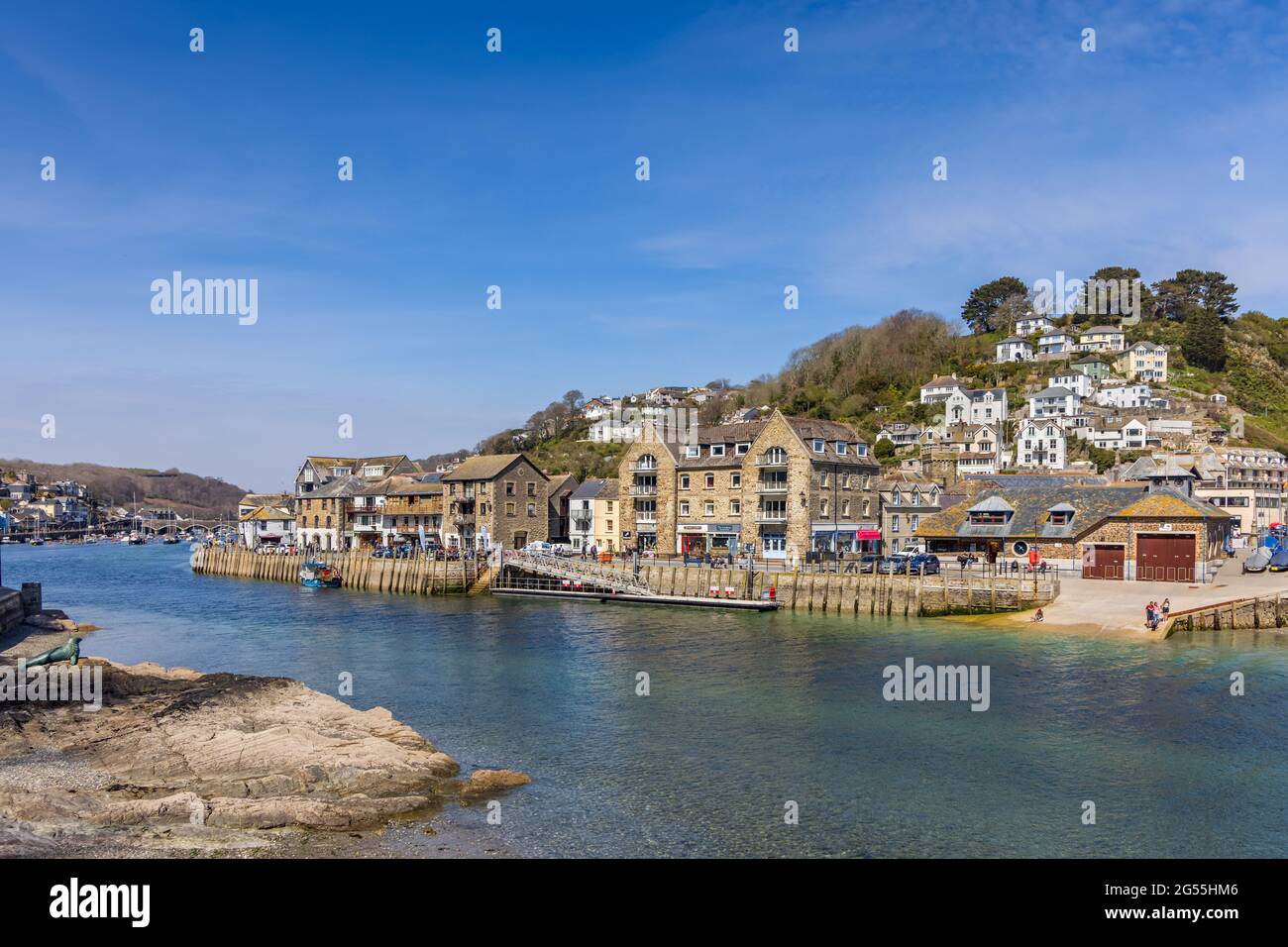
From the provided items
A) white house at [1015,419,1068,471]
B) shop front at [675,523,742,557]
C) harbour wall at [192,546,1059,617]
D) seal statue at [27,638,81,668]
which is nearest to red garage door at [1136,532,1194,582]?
harbour wall at [192,546,1059,617]

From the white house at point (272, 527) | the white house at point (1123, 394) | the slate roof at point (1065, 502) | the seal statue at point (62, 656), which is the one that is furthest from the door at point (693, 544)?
the white house at point (1123, 394)

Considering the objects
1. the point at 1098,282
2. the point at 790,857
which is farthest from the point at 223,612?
the point at 1098,282

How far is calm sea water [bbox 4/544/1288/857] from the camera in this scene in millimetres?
21125

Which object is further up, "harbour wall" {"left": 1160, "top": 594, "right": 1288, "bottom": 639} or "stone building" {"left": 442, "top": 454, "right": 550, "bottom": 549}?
"stone building" {"left": 442, "top": 454, "right": 550, "bottom": 549}

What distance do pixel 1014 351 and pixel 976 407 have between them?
1223 inches

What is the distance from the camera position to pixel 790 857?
1936cm

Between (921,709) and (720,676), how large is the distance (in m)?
8.53

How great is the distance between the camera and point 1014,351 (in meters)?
165

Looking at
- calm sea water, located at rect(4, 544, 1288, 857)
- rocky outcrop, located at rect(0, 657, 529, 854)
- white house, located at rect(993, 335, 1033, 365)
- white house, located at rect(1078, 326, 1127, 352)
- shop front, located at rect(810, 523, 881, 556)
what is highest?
white house, located at rect(1078, 326, 1127, 352)

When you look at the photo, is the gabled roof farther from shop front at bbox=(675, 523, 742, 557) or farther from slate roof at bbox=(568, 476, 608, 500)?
shop front at bbox=(675, 523, 742, 557)

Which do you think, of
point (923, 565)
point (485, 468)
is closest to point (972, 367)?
point (485, 468)

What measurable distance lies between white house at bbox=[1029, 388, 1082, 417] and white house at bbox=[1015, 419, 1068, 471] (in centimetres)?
915

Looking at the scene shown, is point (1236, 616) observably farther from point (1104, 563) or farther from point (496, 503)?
point (496, 503)
